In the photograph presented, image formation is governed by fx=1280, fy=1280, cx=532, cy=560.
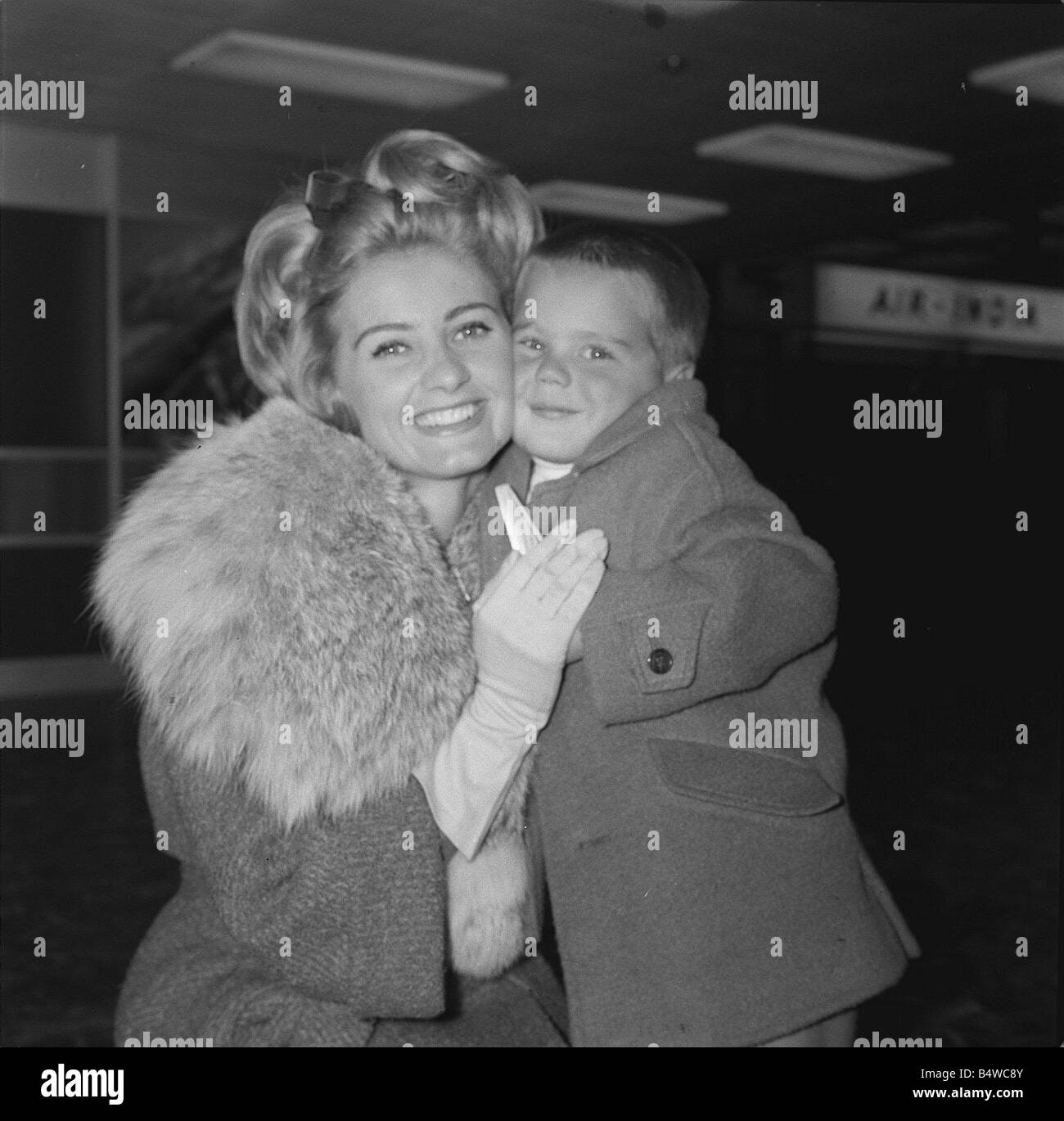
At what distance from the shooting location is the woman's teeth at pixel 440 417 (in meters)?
1.50

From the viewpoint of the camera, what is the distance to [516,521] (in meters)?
1.50

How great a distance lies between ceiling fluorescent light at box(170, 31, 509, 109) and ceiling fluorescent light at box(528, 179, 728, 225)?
110 cm

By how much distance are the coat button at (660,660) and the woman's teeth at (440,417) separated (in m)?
0.38

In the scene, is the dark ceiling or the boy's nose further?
the dark ceiling

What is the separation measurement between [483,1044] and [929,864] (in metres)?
2.99

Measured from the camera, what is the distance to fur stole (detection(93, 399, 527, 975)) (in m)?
1.33

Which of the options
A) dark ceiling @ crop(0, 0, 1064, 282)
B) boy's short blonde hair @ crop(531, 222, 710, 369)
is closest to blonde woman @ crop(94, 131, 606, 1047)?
boy's short blonde hair @ crop(531, 222, 710, 369)

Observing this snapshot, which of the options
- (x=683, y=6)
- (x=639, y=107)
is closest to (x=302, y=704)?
(x=683, y=6)

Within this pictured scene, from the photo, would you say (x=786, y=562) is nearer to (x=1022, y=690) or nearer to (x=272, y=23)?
(x=272, y=23)

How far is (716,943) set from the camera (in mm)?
1347

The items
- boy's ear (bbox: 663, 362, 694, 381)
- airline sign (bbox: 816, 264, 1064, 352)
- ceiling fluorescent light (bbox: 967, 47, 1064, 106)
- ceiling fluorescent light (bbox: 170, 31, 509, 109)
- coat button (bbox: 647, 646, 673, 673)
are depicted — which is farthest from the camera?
airline sign (bbox: 816, 264, 1064, 352)

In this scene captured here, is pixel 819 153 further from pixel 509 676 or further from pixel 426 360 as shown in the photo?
pixel 509 676

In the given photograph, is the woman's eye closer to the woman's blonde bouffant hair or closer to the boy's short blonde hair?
the woman's blonde bouffant hair
